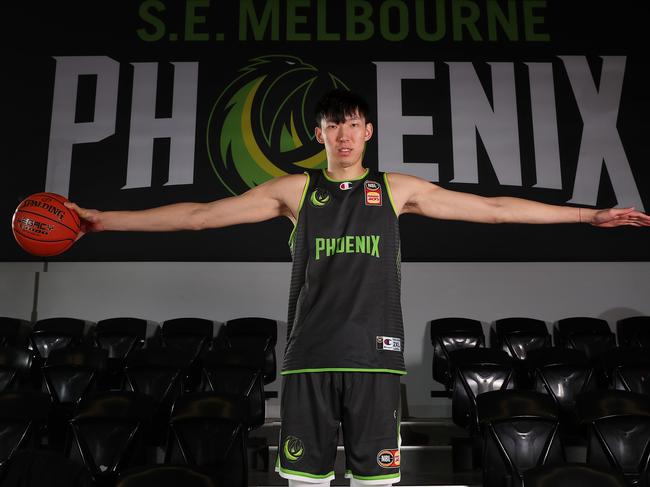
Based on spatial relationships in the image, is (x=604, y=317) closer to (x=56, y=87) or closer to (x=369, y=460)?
(x=369, y=460)

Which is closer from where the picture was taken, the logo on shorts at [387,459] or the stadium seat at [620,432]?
the logo on shorts at [387,459]

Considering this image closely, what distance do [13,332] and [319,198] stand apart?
4764 millimetres

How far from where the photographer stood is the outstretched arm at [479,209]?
2.55m

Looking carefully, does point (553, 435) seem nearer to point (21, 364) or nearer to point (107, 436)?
point (107, 436)

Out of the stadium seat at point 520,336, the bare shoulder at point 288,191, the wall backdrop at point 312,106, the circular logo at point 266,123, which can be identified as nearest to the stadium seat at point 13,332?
the wall backdrop at point 312,106

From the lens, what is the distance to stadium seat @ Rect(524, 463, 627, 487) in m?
2.86

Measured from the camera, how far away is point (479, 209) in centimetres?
260

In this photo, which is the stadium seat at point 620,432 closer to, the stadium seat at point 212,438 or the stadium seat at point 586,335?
the stadium seat at point 212,438

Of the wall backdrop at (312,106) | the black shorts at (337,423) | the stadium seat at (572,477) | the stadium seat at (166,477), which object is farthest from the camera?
the wall backdrop at (312,106)

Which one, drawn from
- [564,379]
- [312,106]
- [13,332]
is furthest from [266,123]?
[564,379]

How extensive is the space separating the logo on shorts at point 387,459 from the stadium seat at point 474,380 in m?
2.46

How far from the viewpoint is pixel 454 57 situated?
7.19m

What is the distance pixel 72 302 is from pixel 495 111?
4.54 m

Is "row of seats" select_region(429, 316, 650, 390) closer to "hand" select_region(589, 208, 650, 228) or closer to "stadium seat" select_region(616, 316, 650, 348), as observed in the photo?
"stadium seat" select_region(616, 316, 650, 348)
